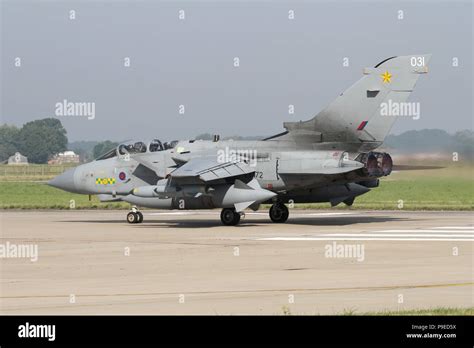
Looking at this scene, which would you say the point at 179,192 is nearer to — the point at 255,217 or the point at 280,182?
the point at 280,182

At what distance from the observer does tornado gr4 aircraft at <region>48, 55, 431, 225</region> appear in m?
31.4

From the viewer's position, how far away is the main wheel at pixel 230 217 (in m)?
32.7

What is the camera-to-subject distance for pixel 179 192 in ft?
105

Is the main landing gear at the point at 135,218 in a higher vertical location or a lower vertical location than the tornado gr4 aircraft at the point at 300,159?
lower

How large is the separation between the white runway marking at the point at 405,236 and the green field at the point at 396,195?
7501 millimetres

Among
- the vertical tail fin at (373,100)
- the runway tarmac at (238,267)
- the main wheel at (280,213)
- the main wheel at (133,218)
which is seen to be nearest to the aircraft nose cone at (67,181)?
the runway tarmac at (238,267)

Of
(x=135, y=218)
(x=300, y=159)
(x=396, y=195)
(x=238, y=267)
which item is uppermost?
(x=300, y=159)

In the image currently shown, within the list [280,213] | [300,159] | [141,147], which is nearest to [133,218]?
[141,147]

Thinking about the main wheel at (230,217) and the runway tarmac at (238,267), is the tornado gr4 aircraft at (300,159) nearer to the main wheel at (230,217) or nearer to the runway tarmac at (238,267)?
the main wheel at (230,217)

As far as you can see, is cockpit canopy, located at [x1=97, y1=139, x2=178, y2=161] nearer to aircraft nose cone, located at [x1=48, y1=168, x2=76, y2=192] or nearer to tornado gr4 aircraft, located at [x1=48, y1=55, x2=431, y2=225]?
tornado gr4 aircraft, located at [x1=48, y1=55, x2=431, y2=225]

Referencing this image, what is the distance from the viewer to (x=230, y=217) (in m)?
32.7

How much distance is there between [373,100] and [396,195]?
3121cm

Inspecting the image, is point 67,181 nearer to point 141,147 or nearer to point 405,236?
point 141,147
